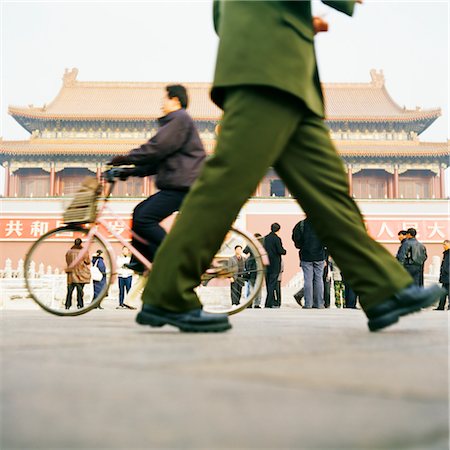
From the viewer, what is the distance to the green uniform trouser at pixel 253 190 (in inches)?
62.5

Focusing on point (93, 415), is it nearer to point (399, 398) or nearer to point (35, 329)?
point (399, 398)

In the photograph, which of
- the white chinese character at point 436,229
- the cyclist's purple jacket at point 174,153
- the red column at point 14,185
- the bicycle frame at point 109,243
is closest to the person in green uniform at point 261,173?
the cyclist's purple jacket at point 174,153

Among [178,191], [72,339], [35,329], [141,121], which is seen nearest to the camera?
[72,339]

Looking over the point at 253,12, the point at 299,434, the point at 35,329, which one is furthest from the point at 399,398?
the point at 35,329


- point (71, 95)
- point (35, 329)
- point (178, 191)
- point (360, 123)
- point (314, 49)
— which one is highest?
point (71, 95)

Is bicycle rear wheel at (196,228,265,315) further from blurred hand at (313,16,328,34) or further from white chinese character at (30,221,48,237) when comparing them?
white chinese character at (30,221,48,237)

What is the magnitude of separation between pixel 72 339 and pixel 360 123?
23703 mm

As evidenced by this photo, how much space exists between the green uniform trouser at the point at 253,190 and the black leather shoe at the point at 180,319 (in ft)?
0.07

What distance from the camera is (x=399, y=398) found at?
0.80 m

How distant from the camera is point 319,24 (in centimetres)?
182

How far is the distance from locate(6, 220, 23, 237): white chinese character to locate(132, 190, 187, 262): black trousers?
54.4 feet

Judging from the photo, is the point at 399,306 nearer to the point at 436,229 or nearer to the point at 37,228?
the point at 37,228

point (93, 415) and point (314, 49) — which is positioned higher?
point (314, 49)

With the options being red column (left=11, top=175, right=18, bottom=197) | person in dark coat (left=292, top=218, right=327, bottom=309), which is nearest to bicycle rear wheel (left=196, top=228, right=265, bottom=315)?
person in dark coat (left=292, top=218, right=327, bottom=309)
